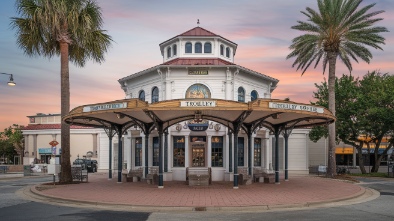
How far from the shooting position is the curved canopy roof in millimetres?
18438

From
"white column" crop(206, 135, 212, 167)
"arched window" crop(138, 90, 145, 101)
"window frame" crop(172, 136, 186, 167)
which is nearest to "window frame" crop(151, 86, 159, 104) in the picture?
"arched window" crop(138, 90, 145, 101)

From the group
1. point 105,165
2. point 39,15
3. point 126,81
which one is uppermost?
point 39,15

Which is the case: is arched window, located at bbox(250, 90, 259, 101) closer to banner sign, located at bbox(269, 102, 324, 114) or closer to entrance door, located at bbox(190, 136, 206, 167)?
entrance door, located at bbox(190, 136, 206, 167)

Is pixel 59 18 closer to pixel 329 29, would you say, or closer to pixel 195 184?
pixel 195 184

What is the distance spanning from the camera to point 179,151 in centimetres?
2825

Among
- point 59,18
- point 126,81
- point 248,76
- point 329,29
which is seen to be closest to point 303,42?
point 329,29

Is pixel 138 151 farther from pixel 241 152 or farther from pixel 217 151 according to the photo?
pixel 241 152

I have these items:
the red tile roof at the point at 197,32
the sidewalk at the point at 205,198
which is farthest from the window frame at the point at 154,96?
the sidewalk at the point at 205,198

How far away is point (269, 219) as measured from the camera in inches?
484

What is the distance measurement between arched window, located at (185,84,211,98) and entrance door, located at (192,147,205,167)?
3.74 m

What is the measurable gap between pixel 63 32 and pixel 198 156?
12.1m

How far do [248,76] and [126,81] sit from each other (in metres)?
9.84

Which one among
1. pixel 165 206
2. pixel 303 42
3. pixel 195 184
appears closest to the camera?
pixel 165 206

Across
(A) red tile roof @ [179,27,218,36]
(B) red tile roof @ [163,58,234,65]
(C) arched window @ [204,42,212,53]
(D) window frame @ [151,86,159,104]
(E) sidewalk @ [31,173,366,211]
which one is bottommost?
(E) sidewalk @ [31,173,366,211]
